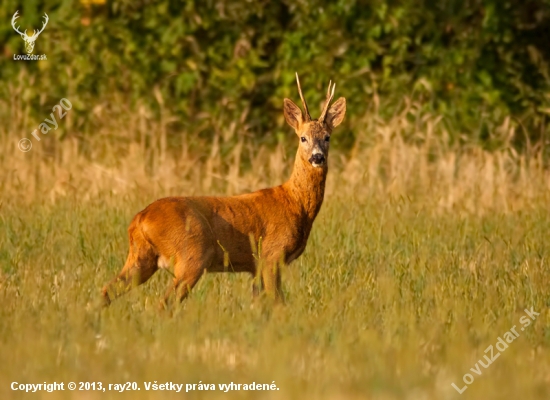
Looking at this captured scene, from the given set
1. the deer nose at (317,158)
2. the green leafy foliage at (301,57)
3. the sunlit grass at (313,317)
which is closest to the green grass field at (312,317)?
the sunlit grass at (313,317)

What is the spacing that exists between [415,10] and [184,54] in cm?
250

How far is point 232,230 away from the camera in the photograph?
21.6 ft

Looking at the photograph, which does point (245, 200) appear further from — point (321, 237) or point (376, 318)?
point (321, 237)

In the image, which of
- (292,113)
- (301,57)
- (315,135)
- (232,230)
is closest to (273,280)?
(232,230)

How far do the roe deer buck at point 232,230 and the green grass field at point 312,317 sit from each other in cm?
14

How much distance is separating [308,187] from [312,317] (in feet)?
4.09

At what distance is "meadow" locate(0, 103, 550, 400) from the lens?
4.98 meters

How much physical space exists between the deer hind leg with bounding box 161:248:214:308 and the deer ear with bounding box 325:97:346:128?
1423mm

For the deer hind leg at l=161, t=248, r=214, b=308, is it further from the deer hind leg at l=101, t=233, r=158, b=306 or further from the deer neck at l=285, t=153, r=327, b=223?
the deer neck at l=285, t=153, r=327, b=223

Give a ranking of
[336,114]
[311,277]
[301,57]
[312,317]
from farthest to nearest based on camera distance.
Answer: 1. [301,57]
2. [336,114]
3. [311,277]
4. [312,317]

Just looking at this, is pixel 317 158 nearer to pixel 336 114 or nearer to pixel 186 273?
pixel 336 114

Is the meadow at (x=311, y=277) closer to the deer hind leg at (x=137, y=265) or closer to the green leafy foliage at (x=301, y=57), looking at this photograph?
the deer hind leg at (x=137, y=265)

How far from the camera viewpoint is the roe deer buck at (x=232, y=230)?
6305 mm

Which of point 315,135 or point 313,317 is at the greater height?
point 315,135
